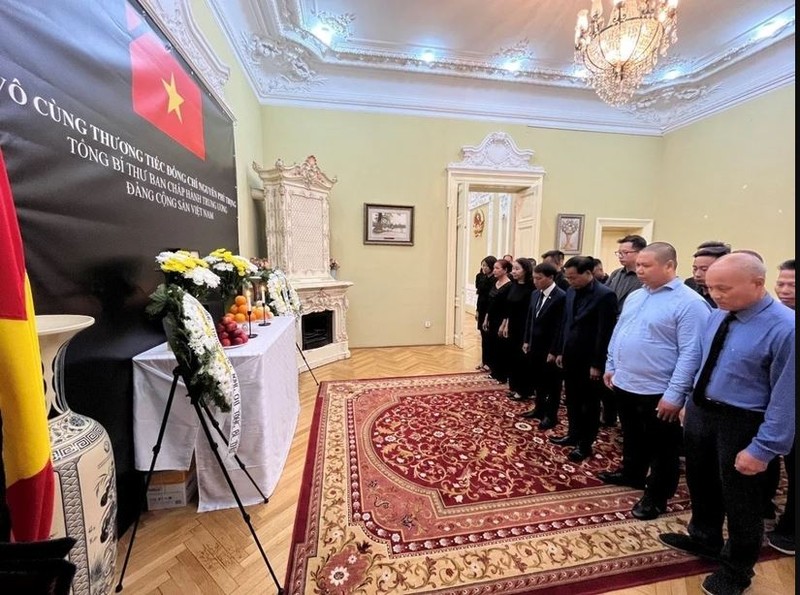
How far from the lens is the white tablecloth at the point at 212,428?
5.75 feet

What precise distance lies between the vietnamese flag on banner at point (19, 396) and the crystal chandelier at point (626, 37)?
14.3 feet

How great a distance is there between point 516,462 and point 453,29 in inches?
197

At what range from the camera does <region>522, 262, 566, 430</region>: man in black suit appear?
2.67m

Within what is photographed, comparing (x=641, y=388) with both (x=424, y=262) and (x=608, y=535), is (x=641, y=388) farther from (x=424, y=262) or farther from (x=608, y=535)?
(x=424, y=262)

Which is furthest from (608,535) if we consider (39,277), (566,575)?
(39,277)

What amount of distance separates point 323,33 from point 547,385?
503 centimetres

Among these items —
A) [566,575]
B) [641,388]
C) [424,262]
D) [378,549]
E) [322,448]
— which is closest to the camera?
[566,575]

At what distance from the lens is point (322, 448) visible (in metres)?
2.47

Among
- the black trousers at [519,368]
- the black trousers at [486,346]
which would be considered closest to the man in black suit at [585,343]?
the black trousers at [519,368]

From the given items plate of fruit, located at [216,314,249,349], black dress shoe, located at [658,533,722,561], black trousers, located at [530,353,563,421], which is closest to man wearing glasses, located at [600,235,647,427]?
black trousers, located at [530,353,563,421]

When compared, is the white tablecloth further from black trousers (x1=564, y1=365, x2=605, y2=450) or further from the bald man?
the bald man

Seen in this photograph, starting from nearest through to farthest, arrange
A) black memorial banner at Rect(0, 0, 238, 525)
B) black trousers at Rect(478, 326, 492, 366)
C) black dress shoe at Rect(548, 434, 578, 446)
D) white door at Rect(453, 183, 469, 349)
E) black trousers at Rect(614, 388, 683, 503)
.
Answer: black memorial banner at Rect(0, 0, 238, 525) → black trousers at Rect(614, 388, 683, 503) → black dress shoe at Rect(548, 434, 578, 446) → black trousers at Rect(478, 326, 492, 366) → white door at Rect(453, 183, 469, 349)

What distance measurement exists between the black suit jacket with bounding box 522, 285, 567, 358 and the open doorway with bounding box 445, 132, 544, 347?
2336mm

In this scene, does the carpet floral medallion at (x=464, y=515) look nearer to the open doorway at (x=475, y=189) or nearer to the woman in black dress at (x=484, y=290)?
the woman in black dress at (x=484, y=290)
